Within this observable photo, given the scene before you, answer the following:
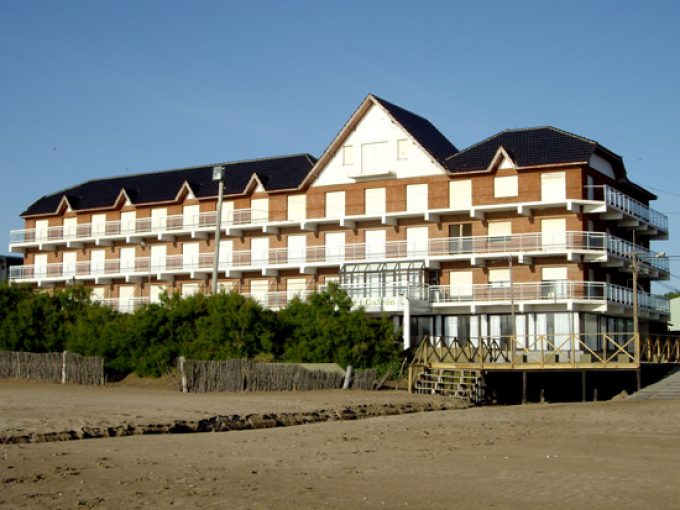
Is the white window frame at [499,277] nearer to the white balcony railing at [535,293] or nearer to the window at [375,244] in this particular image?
the white balcony railing at [535,293]

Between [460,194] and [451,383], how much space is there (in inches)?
702

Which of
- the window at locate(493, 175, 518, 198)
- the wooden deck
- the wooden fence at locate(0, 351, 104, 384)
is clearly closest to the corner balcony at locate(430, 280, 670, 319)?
the wooden deck

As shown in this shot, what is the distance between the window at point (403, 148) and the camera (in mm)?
64438

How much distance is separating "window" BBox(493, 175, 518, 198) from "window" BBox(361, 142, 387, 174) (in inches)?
308

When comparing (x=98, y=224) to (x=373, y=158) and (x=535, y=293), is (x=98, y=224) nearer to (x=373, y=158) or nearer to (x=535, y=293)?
(x=373, y=158)

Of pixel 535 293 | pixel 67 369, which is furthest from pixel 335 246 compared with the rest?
pixel 67 369

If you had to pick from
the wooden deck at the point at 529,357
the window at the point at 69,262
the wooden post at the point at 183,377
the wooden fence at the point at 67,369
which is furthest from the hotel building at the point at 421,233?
the wooden post at the point at 183,377

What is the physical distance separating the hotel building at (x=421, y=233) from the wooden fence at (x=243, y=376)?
12561 millimetres

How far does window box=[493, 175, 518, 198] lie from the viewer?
199 ft

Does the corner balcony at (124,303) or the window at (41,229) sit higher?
the window at (41,229)

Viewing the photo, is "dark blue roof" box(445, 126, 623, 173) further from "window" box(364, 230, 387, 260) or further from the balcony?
"window" box(364, 230, 387, 260)

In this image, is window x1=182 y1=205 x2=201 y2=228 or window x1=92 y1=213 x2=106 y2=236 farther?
window x1=92 y1=213 x2=106 y2=236

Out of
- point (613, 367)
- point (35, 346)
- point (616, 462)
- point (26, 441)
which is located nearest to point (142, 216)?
point (35, 346)

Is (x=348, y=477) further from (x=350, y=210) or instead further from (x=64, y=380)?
(x=350, y=210)
